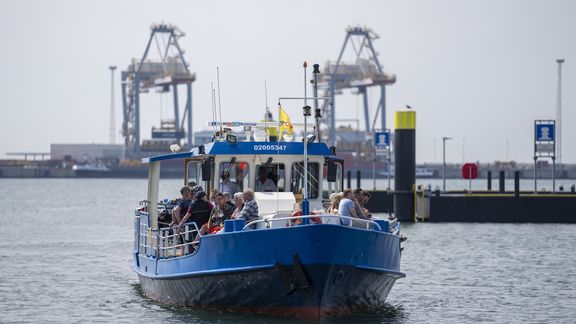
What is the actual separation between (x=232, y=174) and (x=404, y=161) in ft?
89.3

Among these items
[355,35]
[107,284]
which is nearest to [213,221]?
[107,284]

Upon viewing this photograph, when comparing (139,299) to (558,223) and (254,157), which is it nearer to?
(254,157)

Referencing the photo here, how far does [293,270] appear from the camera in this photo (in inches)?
802

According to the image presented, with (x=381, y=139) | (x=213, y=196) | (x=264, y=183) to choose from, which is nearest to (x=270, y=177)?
(x=264, y=183)

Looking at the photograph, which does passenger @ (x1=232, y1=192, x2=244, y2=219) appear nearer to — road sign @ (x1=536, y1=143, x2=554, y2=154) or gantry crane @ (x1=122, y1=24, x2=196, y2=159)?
road sign @ (x1=536, y1=143, x2=554, y2=154)

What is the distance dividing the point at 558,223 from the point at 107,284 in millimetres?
27447

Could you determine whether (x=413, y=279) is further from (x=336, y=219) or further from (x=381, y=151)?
(x=381, y=151)

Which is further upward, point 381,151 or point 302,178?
point 381,151

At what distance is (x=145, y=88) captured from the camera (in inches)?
6585

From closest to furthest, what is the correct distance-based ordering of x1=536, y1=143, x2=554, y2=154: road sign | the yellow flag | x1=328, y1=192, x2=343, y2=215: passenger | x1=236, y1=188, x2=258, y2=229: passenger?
x1=236, y1=188, x2=258, y2=229: passenger < x1=328, y1=192, x2=343, y2=215: passenger < the yellow flag < x1=536, y1=143, x2=554, y2=154: road sign

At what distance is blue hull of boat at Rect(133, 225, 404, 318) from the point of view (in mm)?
20141

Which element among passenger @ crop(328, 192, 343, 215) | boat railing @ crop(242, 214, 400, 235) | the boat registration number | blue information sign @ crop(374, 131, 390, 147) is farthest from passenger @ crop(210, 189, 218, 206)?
blue information sign @ crop(374, 131, 390, 147)

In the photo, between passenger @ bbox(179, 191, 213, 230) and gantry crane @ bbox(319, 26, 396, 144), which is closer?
passenger @ bbox(179, 191, 213, 230)

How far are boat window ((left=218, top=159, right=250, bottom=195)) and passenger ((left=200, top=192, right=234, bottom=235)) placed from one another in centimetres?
184
